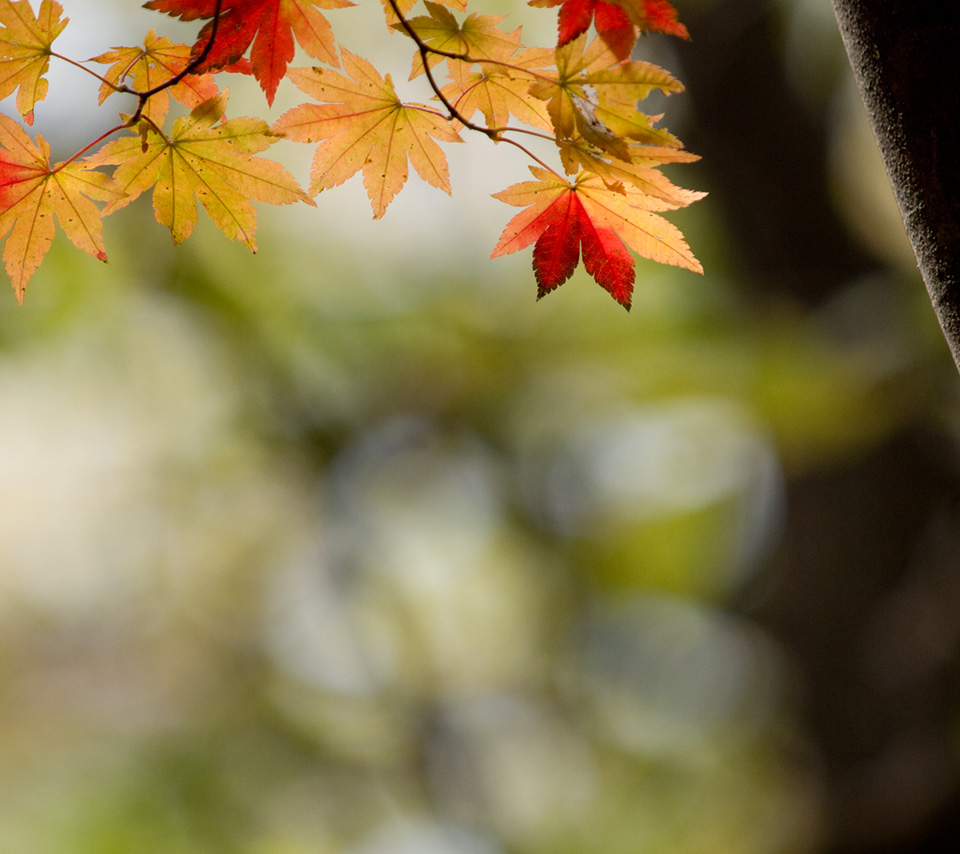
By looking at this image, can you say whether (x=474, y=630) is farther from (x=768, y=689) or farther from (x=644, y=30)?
(x=644, y=30)

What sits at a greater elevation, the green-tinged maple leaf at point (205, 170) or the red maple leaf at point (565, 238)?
the green-tinged maple leaf at point (205, 170)

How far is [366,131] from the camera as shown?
0.57m

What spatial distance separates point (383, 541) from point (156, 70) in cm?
385

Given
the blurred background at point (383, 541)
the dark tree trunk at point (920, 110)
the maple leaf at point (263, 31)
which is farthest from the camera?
the blurred background at point (383, 541)

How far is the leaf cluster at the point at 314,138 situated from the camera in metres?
0.51

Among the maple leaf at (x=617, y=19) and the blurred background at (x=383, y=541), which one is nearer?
the maple leaf at (x=617, y=19)

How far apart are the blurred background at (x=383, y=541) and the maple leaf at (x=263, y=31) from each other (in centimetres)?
334

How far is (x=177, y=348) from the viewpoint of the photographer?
14.0ft

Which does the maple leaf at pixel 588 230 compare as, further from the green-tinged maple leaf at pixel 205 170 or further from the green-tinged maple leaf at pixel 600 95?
A: the green-tinged maple leaf at pixel 205 170

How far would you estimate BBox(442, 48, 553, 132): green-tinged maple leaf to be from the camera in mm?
534

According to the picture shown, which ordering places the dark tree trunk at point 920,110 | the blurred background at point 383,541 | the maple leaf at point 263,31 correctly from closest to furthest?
the dark tree trunk at point 920,110 → the maple leaf at point 263,31 → the blurred background at point 383,541

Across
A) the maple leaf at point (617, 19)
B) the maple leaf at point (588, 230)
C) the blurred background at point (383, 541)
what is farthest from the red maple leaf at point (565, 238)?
the blurred background at point (383, 541)

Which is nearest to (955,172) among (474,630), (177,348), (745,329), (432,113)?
(432,113)

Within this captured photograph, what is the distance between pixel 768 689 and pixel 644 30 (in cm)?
411
